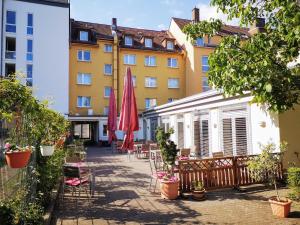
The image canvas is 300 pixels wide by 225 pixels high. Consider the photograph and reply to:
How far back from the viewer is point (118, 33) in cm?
3550

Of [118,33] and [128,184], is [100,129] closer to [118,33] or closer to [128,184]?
[118,33]

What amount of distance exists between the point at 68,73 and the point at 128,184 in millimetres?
22840

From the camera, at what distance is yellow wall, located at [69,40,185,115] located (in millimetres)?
31500

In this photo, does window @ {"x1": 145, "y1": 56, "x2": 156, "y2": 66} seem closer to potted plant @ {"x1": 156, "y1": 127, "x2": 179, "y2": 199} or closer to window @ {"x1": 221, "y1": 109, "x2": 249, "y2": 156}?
window @ {"x1": 221, "y1": 109, "x2": 249, "y2": 156}

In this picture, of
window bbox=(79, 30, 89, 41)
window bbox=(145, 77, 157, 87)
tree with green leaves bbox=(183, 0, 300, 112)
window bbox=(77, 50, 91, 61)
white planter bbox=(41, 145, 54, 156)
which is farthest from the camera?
window bbox=(145, 77, 157, 87)

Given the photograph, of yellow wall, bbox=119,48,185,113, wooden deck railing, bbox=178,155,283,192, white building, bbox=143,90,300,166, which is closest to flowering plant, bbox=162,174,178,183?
wooden deck railing, bbox=178,155,283,192

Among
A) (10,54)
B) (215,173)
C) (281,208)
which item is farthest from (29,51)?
(281,208)

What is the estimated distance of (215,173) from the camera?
8906 millimetres

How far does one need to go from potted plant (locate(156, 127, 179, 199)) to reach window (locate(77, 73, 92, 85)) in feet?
80.2

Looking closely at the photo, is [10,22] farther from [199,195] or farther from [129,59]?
[199,195]

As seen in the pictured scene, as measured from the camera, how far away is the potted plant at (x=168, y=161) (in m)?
8.07

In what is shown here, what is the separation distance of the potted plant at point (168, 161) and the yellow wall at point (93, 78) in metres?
23.8

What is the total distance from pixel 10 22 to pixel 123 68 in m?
12.3

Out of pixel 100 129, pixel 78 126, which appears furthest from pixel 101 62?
pixel 78 126
